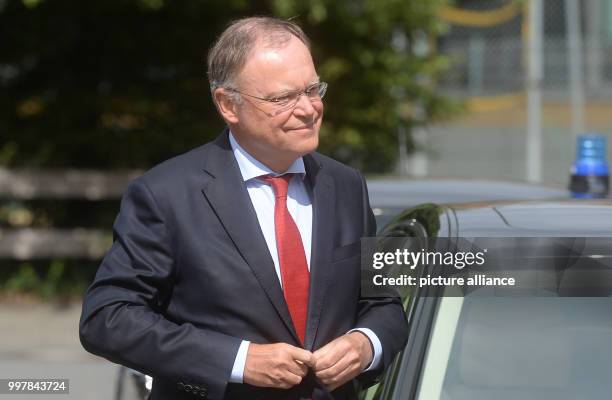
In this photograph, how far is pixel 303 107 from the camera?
2459 mm

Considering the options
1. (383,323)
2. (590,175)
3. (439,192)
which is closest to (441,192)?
(439,192)

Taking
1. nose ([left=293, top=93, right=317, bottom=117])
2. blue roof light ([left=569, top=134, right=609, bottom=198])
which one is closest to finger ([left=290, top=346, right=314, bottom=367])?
nose ([left=293, top=93, right=317, bottom=117])

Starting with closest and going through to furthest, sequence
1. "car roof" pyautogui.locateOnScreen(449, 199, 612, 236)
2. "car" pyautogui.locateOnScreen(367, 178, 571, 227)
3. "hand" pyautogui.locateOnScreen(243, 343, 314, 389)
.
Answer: "hand" pyautogui.locateOnScreen(243, 343, 314, 389) < "car roof" pyautogui.locateOnScreen(449, 199, 612, 236) < "car" pyautogui.locateOnScreen(367, 178, 571, 227)

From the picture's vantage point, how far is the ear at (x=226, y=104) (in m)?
2.52

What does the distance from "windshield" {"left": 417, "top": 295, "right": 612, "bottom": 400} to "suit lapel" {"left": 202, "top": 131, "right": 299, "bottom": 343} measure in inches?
21.0

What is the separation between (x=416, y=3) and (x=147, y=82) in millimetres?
2394

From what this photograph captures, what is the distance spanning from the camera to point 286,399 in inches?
96.6

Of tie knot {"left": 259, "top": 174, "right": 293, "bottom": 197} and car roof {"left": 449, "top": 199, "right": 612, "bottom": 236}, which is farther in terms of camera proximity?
car roof {"left": 449, "top": 199, "right": 612, "bottom": 236}

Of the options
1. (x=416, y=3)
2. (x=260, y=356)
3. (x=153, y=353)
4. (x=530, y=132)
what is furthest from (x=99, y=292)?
(x=530, y=132)

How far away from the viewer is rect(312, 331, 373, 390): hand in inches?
93.3

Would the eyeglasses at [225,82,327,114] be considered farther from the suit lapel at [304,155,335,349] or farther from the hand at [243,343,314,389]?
the hand at [243,343,314,389]

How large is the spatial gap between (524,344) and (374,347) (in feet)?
1.87

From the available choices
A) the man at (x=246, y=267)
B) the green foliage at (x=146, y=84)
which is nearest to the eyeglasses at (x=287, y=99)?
the man at (x=246, y=267)

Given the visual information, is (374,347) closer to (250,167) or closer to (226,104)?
(250,167)
